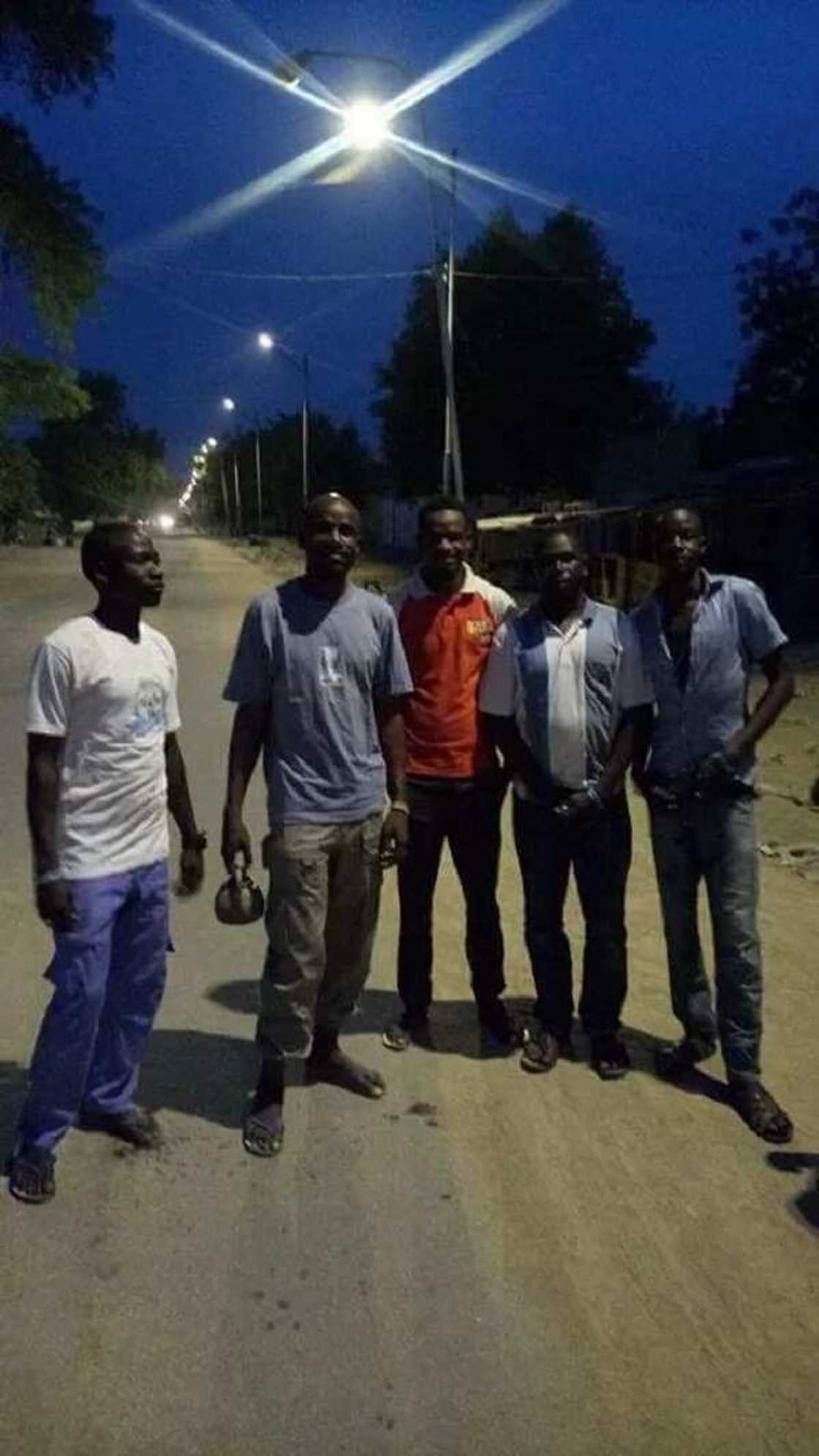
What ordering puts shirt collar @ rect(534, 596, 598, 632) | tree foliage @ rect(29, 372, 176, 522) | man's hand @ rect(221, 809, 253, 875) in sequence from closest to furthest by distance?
man's hand @ rect(221, 809, 253, 875), shirt collar @ rect(534, 596, 598, 632), tree foliage @ rect(29, 372, 176, 522)

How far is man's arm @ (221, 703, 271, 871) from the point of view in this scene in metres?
4.28

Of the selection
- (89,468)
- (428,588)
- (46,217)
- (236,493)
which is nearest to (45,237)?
(46,217)

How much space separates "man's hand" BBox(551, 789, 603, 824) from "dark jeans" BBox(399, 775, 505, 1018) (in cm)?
34

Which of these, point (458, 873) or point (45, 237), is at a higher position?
point (45, 237)

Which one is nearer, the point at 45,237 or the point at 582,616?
the point at 582,616

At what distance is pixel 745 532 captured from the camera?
2200 cm

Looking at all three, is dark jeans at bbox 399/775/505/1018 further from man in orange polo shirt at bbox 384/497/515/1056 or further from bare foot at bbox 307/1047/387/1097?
bare foot at bbox 307/1047/387/1097

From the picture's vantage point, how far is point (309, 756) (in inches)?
167

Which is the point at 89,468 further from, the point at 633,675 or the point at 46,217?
the point at 633,675

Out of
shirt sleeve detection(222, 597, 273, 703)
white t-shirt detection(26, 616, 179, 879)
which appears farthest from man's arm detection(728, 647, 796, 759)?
white t-shirt detection(26, 616, 179, 879)

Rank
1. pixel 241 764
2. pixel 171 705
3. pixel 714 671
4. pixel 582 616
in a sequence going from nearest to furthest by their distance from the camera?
1. pixel 171 705
2. pixel 241 764
3. pixel 714 671
4. pixel 582 616

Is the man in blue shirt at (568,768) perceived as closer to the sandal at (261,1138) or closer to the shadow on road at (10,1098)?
the sandal at (261,1138)

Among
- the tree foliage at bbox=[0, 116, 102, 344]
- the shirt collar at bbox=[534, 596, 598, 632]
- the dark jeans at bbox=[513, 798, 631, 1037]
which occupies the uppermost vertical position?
the tree foliage at bbox=[0, 116, 102, 344]

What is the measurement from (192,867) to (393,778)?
2.25ft
